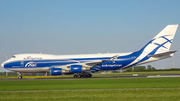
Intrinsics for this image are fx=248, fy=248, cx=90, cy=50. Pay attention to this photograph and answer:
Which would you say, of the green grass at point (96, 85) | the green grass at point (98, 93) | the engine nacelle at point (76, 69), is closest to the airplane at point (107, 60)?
the engine nacelle at point (76, 69)

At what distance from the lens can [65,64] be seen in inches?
1857

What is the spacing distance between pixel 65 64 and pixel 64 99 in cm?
3185

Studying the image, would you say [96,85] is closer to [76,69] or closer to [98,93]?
[98,93]

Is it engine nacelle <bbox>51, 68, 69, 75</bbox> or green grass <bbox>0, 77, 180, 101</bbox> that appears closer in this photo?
green grass <bbox>0, 77, 180, 101</bbox>

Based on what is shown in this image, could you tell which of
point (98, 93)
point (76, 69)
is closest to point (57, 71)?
point (76, 69)

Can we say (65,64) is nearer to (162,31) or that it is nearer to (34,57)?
(34,57)

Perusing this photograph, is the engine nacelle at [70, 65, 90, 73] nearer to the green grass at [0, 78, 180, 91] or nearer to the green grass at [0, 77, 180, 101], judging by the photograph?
the green grass at [0, 78, 180, 91]

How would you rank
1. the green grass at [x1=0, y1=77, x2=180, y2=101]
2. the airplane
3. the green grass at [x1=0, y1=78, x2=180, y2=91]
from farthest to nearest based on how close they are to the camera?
the airplane
the green grass at [x1=0, y1=78, x2=180, y2=91]
the green grass at [x1=0, y1=77, x2=180, y2=101]

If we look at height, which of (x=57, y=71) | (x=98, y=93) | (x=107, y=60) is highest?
(x=107, y=60)

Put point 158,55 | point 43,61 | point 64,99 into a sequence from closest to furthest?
point 64,99, point 158,55, point 43,61

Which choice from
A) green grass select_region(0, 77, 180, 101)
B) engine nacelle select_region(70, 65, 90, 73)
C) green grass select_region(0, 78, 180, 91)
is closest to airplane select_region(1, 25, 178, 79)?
engine nacelle select_region(70, 65, 90, 73)

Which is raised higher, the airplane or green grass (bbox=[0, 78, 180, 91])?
the airplane

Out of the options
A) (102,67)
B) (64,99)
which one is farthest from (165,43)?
(64,99)

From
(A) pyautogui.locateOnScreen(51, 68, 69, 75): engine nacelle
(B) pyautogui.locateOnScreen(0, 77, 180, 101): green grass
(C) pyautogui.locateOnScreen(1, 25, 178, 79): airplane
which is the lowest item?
(B) pyautogui.locateOnScreen(0, 77, 180, 101): green grass
